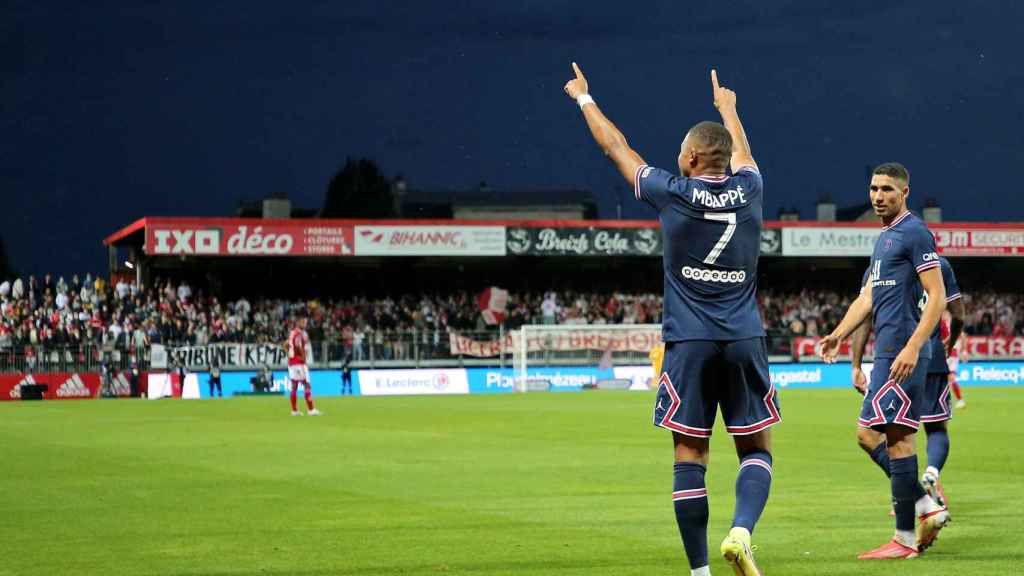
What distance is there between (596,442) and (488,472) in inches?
192

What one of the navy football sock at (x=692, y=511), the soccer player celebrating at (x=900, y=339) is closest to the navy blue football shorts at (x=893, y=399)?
the soccer player celebrating at (x=900, y=339)

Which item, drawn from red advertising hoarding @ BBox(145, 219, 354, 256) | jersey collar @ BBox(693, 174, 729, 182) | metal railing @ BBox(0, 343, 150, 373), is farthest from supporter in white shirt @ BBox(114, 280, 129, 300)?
jersey collar @ BBox(693, 174, 729, 182)

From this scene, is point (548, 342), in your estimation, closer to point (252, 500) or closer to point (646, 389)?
point (646, 389)

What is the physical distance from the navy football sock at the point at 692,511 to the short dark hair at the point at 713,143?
1553mm

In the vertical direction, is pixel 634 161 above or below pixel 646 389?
above

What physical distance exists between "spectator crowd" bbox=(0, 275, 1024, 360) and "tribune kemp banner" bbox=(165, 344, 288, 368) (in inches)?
22.1

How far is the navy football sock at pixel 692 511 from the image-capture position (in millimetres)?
6352

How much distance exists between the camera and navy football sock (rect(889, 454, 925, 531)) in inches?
320

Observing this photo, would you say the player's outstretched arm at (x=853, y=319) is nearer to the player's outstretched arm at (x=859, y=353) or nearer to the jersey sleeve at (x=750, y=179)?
the player's outstretched arm at (x=859, y=353)

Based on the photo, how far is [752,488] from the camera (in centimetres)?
647

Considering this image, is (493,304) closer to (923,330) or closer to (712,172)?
(923,330)

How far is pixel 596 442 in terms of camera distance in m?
19.0

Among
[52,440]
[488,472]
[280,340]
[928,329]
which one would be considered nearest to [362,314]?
[280,340]

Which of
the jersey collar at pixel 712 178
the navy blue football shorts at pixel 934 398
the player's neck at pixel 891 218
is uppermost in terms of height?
the jersey collar at pixel 712 178
